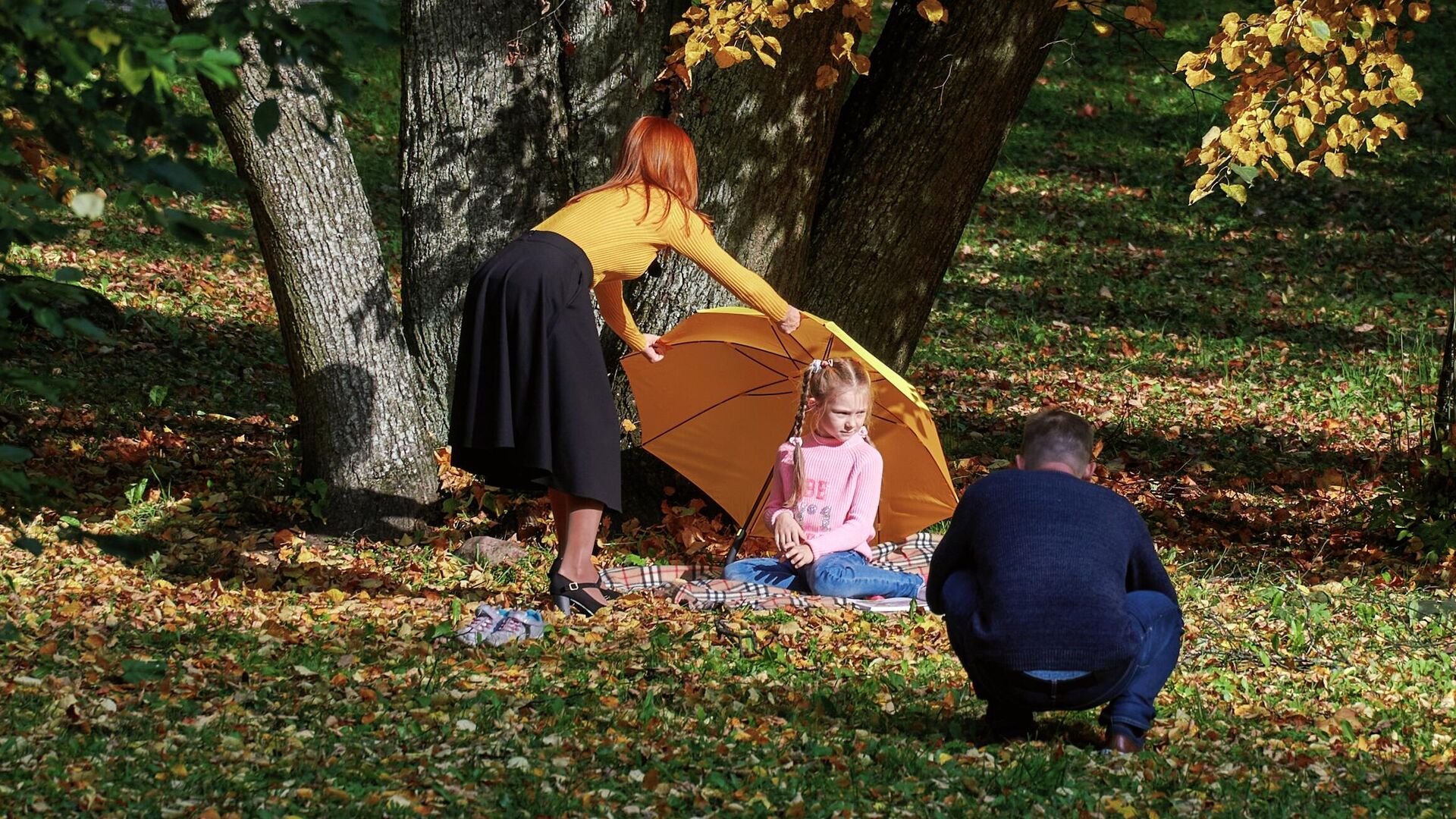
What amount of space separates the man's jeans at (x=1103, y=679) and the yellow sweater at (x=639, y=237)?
1.73m

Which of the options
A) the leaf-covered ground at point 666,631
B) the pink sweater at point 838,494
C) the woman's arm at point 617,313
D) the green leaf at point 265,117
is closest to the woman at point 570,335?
the woman's arm at point 617,313

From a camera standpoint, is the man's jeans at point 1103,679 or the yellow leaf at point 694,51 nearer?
the man's jeans at point 1103,679

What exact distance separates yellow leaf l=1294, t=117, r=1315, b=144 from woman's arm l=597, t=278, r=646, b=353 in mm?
2886

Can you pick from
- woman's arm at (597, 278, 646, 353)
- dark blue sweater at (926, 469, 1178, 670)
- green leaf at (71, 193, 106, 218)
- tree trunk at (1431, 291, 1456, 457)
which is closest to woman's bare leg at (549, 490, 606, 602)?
woman's arm at (597, 278, 646, 353)

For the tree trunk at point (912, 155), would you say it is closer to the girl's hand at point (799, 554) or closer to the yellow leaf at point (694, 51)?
the yellow leaf at point (694, 51)

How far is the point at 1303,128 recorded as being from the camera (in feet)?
19.0

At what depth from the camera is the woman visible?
529 cm

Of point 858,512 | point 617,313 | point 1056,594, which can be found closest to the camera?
point 1056,594

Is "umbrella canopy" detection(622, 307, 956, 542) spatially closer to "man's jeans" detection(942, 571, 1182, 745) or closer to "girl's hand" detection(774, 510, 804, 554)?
"girl's hand" detection(774, 510, 804, 554)

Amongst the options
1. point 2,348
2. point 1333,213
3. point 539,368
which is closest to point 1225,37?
point 539,368

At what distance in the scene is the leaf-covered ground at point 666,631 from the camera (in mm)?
3816

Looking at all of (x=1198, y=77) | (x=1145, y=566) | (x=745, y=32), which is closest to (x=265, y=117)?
(x=1145, y=566)

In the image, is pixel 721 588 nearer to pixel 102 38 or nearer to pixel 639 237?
pixel 639 237

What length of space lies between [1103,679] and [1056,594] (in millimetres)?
298
